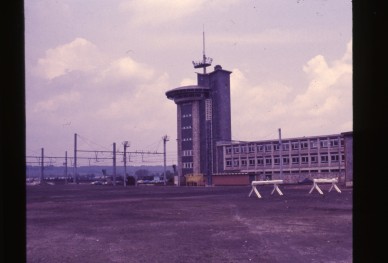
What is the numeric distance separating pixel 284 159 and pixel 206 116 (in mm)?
17518

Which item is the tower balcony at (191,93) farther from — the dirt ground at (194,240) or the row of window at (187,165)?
the dirt ground at (194,240)

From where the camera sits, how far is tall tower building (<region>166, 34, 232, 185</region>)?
79500 millimetres

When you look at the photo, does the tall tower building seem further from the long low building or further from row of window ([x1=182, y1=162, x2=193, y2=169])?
the long low building

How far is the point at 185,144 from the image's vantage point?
8356 centimetres

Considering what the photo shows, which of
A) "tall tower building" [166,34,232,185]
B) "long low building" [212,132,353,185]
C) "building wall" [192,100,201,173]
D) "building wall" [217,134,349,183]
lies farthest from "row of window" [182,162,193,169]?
"building wall" [217,134,349,183]

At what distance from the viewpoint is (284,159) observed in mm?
74750

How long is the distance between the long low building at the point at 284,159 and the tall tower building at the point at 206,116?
8.29ft

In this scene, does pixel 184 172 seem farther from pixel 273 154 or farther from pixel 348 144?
pixel 348 144

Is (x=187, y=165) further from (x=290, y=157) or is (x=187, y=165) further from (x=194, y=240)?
(x=194, y=240)

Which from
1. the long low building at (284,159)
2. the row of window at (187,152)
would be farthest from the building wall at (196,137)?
the long low building at (284,159)

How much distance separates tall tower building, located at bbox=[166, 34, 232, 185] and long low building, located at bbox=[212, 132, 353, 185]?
2.53 metres

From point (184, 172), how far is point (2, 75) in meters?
82.5

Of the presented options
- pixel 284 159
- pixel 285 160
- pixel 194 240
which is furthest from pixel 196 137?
pixel 194 240
